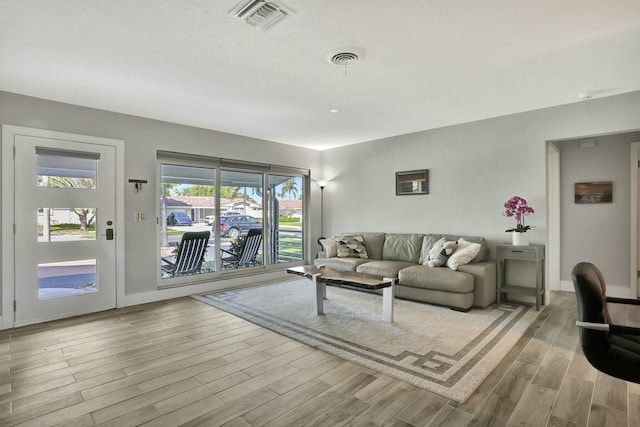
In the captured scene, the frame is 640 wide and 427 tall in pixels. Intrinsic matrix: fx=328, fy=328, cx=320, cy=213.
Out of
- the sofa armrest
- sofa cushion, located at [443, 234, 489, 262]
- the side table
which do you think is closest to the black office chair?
the sofa armrest

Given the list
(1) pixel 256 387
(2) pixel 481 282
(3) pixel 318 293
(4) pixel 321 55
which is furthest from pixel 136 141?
(2) pixel 481 282

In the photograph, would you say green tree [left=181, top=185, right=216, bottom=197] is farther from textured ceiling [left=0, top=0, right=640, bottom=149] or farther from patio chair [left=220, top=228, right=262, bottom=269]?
textured ceiling [left=0, top=0, right=640, bottom=149]

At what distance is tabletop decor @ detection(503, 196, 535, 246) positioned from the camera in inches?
167

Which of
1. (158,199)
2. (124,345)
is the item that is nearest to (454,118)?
(158,199)

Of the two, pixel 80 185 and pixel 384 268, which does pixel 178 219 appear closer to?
pixel 80 185

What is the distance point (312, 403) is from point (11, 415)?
189 cm

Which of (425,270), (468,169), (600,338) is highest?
(468,169)

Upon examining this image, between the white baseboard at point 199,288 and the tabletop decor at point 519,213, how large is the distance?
3.88 m

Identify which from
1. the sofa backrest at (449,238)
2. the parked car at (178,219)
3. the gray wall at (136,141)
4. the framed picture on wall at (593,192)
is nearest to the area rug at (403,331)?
the sofa backrest at (449,238)

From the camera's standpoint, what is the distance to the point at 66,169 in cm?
402

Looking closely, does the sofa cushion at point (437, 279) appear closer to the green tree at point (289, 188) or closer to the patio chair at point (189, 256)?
the green tree at point (289, 188)

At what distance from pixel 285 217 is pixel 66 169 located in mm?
3603

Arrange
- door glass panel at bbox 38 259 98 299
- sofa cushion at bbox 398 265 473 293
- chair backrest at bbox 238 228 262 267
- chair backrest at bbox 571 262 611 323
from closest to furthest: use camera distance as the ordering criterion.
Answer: chair backrest at bbox 571 262 611 323 < door glass panel at bbox 38 259 98 299 < sofa cushion at bbox 398 265 473 293 < chair backrest at bbox 238 228 262 267

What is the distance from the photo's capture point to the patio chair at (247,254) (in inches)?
225
